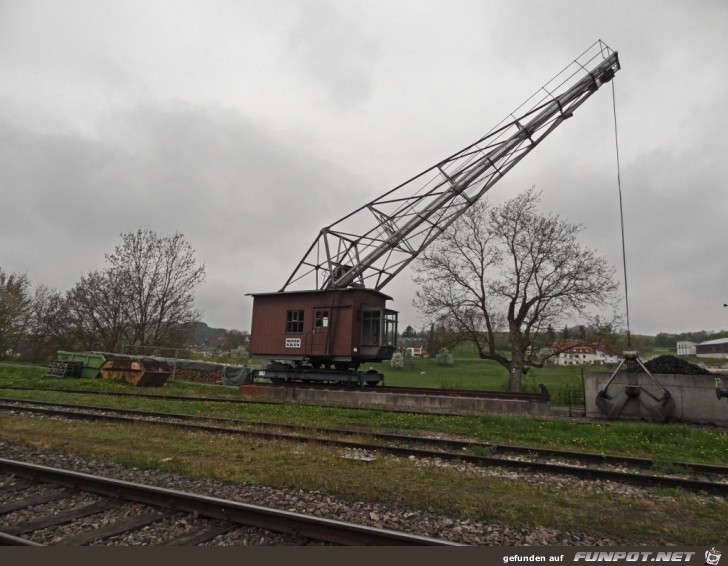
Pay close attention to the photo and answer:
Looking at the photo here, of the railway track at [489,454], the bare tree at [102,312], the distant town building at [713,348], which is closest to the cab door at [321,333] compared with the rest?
the railway track at [489,454]

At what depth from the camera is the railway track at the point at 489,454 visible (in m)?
6.61

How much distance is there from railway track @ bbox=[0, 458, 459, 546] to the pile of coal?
13.7m

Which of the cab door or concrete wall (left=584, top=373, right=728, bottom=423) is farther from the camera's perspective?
the cab door

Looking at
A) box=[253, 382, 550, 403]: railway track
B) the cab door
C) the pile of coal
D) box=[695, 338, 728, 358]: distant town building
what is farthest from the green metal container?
box=[695, 338, 728, 358]: distant town building

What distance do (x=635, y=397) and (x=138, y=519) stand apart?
12.4 m

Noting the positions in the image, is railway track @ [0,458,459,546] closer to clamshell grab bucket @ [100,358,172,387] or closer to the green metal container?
clamshell grab bucket @ [100,358,172,387]

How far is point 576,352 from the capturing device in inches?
803

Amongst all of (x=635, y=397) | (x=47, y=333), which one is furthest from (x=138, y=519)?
(x=47, y=333)

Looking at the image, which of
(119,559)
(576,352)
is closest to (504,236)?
(576,352)

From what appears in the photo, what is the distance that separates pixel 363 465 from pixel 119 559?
4086 mm

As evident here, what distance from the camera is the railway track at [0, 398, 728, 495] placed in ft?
21.7

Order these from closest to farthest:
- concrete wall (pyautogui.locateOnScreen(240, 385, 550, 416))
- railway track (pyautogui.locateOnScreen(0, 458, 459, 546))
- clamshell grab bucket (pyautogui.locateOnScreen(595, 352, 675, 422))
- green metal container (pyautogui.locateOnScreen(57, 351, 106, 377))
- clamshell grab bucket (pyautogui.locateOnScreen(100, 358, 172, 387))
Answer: railway track (pyautogui.locateOnScreen(0, 458, 459, 546)) < clamshell grab bucket (pyautogui.locateOnScreen(595, 352, 675, 422)) < concrete wall (pyautogui.locateOnScreen(240, 385, 550, 416)) < clamshell grab bucket (pyautogui.locateOnScreen(100, 358, 172, 387)) < green metal container (pyautogui.locateOnScreen(57, 351, 106, 377))

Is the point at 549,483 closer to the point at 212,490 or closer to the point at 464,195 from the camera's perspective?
the point at 212,490

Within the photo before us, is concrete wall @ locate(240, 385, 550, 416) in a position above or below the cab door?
below
